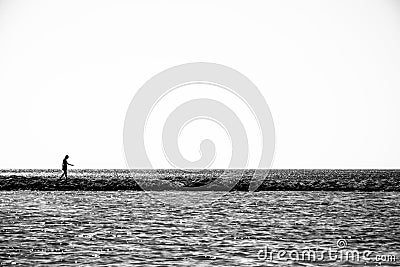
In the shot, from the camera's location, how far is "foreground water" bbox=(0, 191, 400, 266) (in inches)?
1054

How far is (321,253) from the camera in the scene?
27.9m

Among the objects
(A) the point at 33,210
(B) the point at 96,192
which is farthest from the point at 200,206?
(B) the point at 96,192

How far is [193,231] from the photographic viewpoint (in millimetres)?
34781

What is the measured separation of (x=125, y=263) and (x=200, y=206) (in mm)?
26006

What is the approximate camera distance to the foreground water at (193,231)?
87.9ft

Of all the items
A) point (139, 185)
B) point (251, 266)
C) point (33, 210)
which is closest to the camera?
point (251, 266)

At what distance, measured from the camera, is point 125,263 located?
2555 centimetres

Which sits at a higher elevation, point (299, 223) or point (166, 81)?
point (166, 81)

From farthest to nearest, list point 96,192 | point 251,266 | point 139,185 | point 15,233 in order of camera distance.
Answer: point 139,185, point 96,192, point 15,233, point 251,266

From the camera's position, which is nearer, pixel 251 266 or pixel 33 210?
pixel 251 266

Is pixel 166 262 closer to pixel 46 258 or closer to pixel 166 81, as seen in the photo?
pixel 46 258

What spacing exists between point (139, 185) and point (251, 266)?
49350 millimetres

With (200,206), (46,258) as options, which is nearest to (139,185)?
(200,206)

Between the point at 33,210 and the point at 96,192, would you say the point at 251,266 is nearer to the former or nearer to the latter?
the point at 33,210
